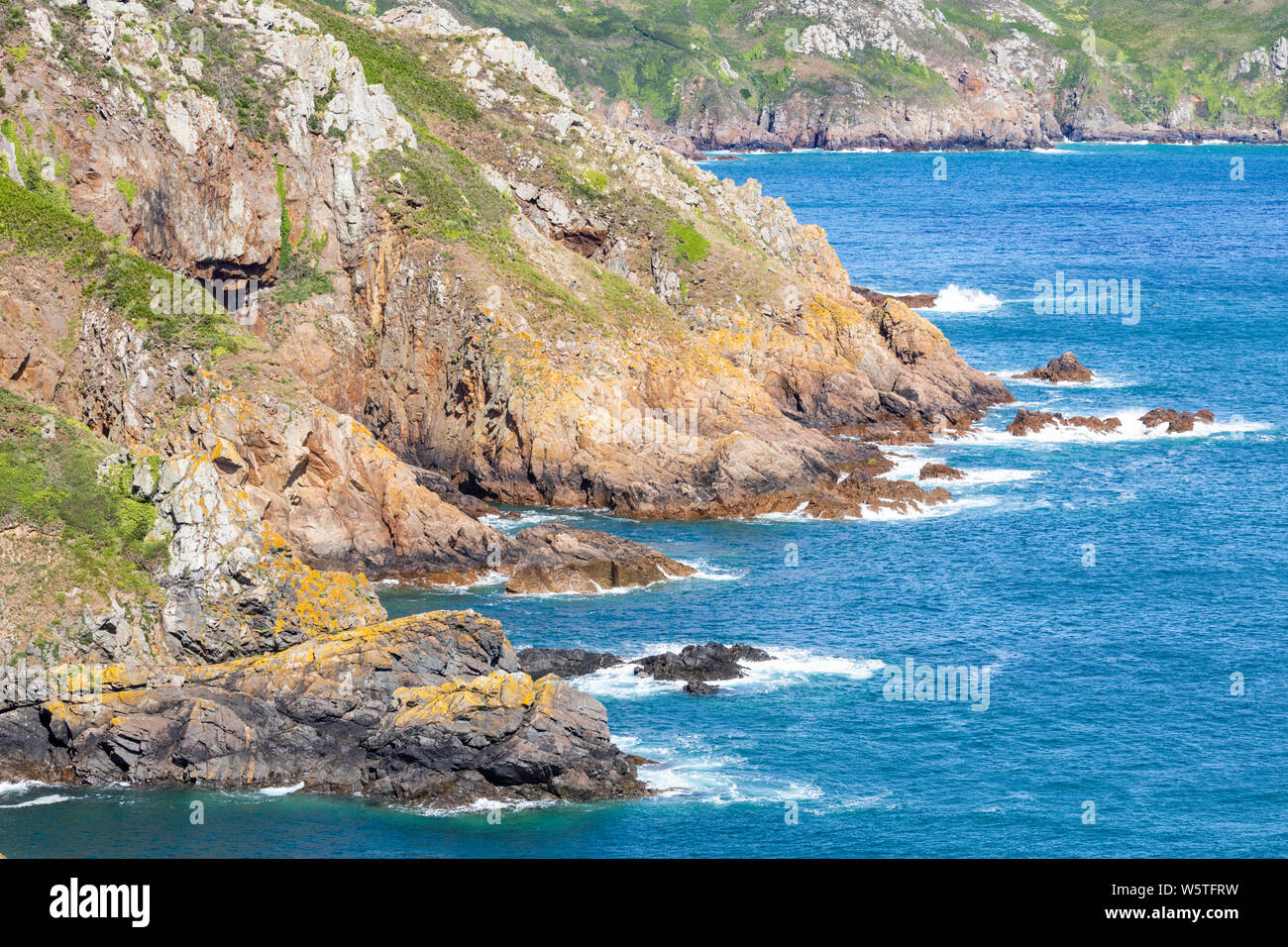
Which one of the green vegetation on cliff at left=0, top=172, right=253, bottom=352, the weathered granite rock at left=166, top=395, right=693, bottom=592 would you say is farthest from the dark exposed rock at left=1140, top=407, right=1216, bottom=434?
the green vegetation on cliff at left=0, top=172, right=253, bottom=352

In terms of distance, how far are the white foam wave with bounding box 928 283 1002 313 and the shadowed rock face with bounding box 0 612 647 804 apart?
109742mm

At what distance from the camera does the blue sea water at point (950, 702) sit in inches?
2154

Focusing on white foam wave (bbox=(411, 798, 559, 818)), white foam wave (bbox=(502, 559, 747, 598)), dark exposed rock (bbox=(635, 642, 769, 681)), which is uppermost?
white foam wave (bbox=(502, 559, 747, 598))

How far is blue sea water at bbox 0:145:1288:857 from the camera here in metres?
54.7

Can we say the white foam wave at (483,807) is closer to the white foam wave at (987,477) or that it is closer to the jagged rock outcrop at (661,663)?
the jagged rock outcrop at (661,663)

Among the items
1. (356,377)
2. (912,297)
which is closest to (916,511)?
(356,377)

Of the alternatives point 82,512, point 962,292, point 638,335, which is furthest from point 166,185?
point 962,292

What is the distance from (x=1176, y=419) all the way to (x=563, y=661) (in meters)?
63.5

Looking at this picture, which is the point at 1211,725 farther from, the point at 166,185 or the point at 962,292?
the point at 962,292

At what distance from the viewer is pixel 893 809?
56906 mm

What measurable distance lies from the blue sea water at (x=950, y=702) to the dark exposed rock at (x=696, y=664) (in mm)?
972

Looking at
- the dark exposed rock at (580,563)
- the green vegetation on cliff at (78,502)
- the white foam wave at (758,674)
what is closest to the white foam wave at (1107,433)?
the dark exposed rock at (580,563)

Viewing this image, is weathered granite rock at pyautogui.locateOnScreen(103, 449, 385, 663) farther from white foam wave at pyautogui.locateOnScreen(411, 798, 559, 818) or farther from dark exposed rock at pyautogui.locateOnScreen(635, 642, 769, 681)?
dark exposed rock at pyautogui.locateOnScreen(635, 642, 769, 681)

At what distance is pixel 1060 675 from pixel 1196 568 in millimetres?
18914
